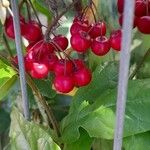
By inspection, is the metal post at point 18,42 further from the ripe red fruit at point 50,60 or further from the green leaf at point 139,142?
the green leaf at point 139,142

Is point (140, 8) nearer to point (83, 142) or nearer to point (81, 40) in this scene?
point (81, 40)

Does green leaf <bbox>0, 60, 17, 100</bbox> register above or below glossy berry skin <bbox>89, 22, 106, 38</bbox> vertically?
below

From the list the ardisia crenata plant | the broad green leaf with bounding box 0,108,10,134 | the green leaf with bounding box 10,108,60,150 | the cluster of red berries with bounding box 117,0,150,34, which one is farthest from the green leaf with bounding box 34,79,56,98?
the broad green leaf with bounding box 0,108,10,134

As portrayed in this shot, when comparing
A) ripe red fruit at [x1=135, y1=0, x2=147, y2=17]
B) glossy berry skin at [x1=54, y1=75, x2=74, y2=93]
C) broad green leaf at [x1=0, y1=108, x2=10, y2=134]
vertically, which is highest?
ripe red fruit at [x1=135, y1=0, x2=147, y2=17]

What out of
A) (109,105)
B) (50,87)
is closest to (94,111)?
(109,105)

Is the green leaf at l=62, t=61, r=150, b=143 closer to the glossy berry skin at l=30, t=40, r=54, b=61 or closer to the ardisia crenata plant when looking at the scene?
the ardisia crenata plant

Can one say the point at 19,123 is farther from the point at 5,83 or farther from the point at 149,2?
the point at 149,2

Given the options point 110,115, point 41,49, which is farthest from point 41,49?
point 110,115
